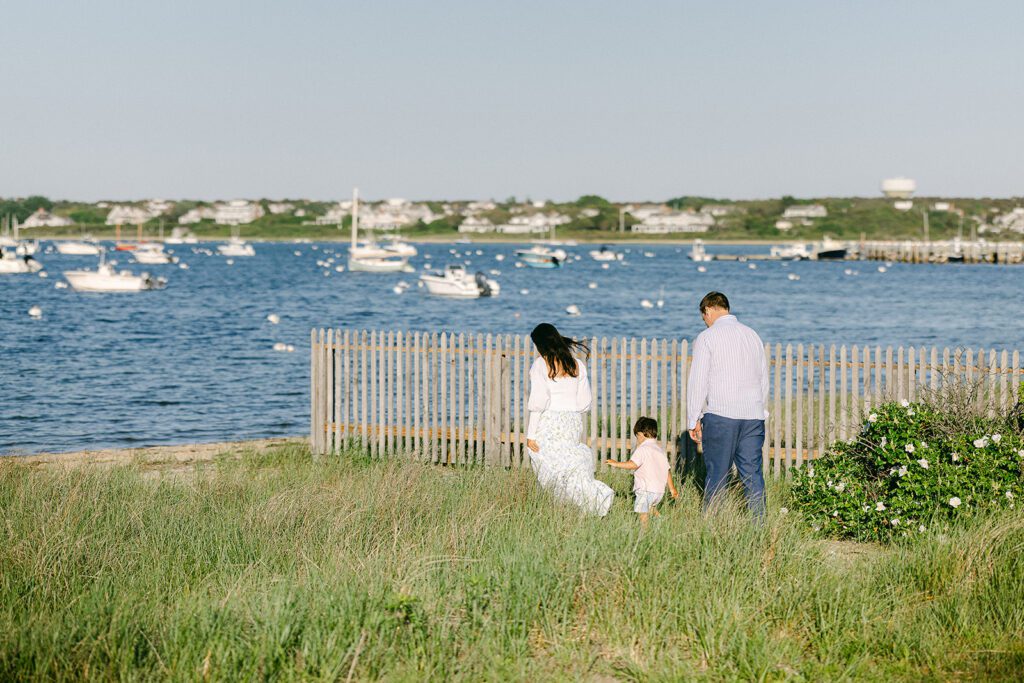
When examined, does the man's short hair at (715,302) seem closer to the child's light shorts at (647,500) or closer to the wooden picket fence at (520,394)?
the child's light shorts at (647,500)

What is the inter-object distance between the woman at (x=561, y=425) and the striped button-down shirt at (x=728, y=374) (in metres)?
0.93

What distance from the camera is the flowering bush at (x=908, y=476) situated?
9352 mm

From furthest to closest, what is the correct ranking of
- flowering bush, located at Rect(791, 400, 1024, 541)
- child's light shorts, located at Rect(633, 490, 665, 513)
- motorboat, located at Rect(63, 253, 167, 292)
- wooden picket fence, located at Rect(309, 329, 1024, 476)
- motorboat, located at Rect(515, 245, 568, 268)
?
motorboat, located at Rect(515, 245, 568, 268) → motorboat, located at Rect(63, 253, 167, 292) → wooden picket fence, located at Rect(309, 329, 1024, 476) → child's light shorts, located at Rect(633, 490, 665, 513) → flowering bush, located at Rect(791, 400, 1024, 541)

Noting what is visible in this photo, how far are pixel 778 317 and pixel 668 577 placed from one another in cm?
5794

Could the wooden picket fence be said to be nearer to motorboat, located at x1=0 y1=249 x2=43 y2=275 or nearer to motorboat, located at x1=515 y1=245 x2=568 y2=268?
motorboat, located at x1=0 y1=249 x2=43 y2=275

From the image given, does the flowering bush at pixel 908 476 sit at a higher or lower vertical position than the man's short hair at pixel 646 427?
lower

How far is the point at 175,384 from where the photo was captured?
30.3 meters

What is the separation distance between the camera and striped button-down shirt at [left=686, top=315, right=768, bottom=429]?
9523 mm

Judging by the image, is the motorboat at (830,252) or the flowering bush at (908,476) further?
the motorboat at (830,252)

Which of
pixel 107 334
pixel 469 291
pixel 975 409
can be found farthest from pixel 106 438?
pixel 469 291

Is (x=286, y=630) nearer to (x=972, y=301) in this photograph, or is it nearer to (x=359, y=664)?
(x=359, y=664)

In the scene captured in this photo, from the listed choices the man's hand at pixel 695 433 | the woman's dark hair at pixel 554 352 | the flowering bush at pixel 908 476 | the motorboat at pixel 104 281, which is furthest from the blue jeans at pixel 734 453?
the motorboat at pixel 104 281

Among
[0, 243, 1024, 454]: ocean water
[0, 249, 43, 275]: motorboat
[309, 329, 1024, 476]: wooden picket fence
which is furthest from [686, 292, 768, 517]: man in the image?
[0, 249, 43, 275]: motorboat

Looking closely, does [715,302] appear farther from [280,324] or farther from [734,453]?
[280,324]
